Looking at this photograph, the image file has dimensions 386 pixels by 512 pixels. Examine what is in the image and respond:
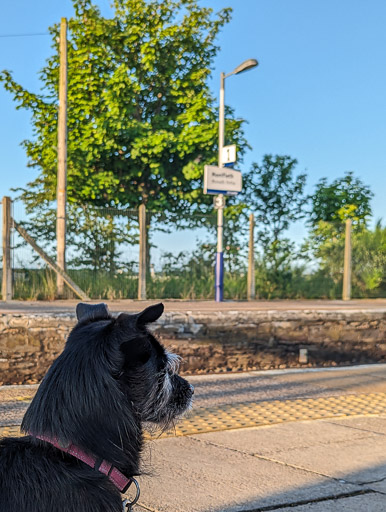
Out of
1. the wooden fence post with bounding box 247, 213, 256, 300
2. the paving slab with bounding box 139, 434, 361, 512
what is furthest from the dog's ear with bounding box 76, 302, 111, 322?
the wooden fence post with bounding box 247, 213, 256, 300

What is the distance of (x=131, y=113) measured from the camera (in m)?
19.6

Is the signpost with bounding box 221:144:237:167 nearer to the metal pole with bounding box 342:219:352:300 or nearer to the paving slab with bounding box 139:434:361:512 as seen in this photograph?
the metal pole with bounding box 342:219:352:300

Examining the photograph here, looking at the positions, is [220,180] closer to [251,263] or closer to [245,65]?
[251,263]

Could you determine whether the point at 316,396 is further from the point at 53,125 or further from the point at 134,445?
the point at 53,125

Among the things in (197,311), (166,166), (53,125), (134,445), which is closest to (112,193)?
(166,166)

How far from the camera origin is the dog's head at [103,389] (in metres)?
2.23

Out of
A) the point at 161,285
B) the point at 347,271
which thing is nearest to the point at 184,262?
the point at 161,285

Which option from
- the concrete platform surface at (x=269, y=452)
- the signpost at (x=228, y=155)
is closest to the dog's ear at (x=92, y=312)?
the concrete platform surface at (x=269, y=452)

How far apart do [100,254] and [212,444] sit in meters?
9.47

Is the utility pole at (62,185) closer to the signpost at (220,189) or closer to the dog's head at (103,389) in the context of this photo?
the signpost at (220,189)

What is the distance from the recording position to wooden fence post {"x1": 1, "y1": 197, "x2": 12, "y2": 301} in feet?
41.7

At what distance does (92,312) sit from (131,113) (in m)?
17.7

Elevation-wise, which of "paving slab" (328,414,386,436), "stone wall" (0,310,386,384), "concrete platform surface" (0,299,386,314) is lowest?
"paving slab" (328,414,386,436)

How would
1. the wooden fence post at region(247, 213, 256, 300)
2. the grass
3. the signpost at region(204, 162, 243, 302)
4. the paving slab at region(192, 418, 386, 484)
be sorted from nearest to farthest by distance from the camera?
the paving slab at region(192, 418, 386, 484) → the grass → the signpost at region(204, 162, 243, 302) → the wooden fence post at region(247, 213, 256, 300)
